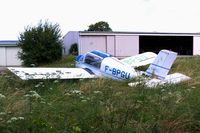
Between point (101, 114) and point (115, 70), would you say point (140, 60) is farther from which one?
point (101, 114)

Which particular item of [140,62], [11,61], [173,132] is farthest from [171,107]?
[11,61]

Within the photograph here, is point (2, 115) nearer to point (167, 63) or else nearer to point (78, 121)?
point (78, 121)

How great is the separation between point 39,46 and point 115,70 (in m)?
22.0

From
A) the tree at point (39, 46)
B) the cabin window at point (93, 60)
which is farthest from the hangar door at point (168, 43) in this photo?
the cabin window at point (93, 60)

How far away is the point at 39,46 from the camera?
36219mm

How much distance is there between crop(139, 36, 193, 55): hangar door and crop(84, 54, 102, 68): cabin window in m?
30.1

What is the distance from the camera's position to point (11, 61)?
4762 cm

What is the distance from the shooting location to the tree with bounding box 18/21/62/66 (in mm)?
35906

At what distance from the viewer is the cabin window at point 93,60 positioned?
662 inches

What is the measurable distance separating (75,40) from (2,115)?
41105 mm

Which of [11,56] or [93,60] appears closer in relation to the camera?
[93,60]

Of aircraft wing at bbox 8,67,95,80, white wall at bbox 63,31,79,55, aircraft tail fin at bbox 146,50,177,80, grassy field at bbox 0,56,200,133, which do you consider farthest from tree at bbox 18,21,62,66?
grassy field at bbox 0,56,200,133

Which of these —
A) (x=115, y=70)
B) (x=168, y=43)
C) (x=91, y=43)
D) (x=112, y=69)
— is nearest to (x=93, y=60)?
(x=112, y=69)

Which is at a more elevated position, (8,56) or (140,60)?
(140,60)
